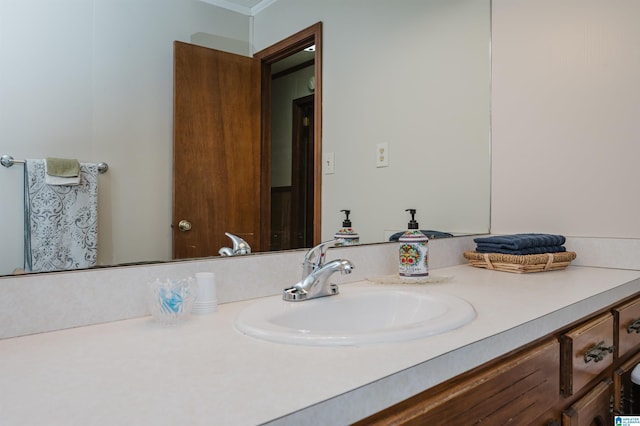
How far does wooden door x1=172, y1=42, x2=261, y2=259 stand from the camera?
38.1 inches

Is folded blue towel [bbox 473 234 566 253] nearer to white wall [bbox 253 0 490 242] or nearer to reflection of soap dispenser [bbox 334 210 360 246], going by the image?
white wall [bbox 253 0 490 242]

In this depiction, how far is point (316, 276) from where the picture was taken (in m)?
1.08

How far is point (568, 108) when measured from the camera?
1.62 m

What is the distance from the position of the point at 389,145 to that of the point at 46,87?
3.58 ft

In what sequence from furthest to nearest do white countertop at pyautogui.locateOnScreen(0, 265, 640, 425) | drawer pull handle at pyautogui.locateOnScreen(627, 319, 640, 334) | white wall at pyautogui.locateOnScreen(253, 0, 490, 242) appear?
white wall at pyautogui.locateOnScreen(253, 0, 490, 242)
drawer pull handle at pyautogui.locateOnScreen(627, 319, 640, 334)
white countertop at pyautogui.locateOnScreen(0, 265, 640, 425)

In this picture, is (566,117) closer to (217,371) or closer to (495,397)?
(495,397)

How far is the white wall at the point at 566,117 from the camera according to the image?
149 centimetres

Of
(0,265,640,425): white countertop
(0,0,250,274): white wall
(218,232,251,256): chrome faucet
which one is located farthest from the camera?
(218,232,251,256): chrome faucet

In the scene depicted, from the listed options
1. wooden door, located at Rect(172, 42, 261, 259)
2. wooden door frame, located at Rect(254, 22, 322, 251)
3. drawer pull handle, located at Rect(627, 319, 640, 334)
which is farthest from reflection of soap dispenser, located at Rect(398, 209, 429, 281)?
drawer pull handle, located at Rect(627, 319, 640, 334)

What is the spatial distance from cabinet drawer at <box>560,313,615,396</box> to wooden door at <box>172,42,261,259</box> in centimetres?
75

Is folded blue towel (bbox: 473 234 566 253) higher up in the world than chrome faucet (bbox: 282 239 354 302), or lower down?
higher up

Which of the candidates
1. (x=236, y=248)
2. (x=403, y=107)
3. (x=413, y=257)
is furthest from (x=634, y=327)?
(x=236, y=248)

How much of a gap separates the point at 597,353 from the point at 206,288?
3.09 feet

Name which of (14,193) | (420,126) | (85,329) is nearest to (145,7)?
(14,193)
